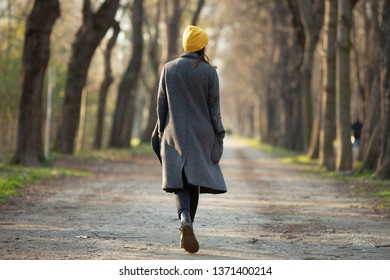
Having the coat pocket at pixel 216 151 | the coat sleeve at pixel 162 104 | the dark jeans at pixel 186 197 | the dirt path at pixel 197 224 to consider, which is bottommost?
the dirt path at pixel 197 224

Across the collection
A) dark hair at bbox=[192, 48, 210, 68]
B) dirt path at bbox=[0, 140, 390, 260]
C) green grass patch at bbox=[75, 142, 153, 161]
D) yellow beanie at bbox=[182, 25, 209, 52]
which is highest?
yellow beanie at bbox=[182, 25, 209, 52]

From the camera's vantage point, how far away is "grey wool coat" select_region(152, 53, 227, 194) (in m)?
7.82

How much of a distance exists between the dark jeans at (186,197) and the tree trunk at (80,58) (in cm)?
1551

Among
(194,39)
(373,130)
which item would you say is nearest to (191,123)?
(194,39)

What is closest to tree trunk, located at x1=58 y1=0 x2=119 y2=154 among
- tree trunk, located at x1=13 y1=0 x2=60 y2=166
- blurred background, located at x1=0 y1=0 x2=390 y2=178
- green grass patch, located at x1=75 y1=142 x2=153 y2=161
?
blurred background, located at x1=0 y1=0 x2=390 y2=178

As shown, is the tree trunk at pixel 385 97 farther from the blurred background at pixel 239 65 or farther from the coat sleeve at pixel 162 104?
the coat sleeve at pixel 162 104

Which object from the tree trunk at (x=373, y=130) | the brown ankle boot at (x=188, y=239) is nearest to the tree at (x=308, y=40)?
the tree trunk at (x=373, y=130)

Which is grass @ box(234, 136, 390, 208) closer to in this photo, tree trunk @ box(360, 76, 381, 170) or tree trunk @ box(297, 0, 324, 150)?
tree trunk @ box(360, 76, 381, 170)

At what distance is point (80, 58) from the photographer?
2461cm

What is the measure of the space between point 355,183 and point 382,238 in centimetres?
803

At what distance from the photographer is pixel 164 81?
7.97 m

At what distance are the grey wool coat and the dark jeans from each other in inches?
3.2

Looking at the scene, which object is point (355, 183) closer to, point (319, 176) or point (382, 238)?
point (319, 176)

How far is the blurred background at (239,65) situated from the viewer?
18.5 meters
